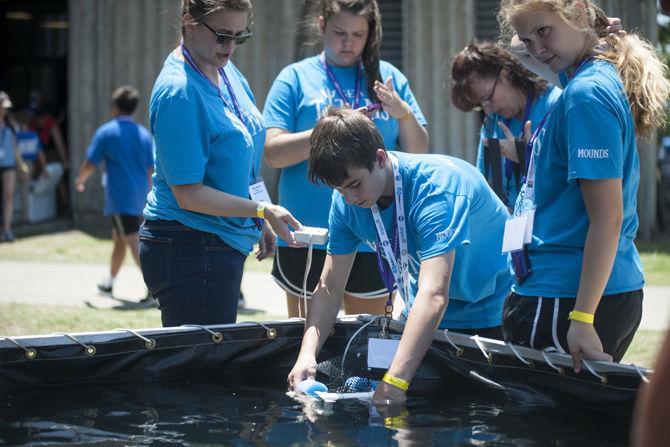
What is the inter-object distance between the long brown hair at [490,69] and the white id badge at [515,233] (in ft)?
4.27

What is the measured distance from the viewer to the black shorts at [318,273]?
14.5ft

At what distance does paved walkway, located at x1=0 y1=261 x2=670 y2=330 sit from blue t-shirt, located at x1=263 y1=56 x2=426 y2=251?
9.63ft

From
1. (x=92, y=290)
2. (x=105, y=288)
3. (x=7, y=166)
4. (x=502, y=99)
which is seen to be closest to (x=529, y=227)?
(x=502, y=99)

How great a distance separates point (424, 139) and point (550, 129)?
1.55 meters

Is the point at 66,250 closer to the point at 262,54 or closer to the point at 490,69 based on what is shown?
the point at 262,54

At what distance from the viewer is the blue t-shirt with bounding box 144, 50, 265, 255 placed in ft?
11.7

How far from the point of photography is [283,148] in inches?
174

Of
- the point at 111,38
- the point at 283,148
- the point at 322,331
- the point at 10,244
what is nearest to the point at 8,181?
the point at 10,244

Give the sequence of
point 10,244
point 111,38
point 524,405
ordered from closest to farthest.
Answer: point 524,405, point 10,244, point 111,38

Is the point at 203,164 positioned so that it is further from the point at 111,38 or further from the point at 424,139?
the point at 111,38

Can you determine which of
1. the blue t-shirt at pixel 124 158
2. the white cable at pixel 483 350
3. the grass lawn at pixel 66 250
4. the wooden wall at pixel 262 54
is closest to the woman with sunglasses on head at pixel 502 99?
the white cable at pixel 483 350

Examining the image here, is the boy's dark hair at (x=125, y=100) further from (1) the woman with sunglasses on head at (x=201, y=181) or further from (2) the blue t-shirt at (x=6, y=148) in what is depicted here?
(1) the woman with sunglasses on head at (x=201, y=181)

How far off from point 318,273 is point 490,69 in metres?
1.15

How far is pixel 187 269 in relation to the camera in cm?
369
